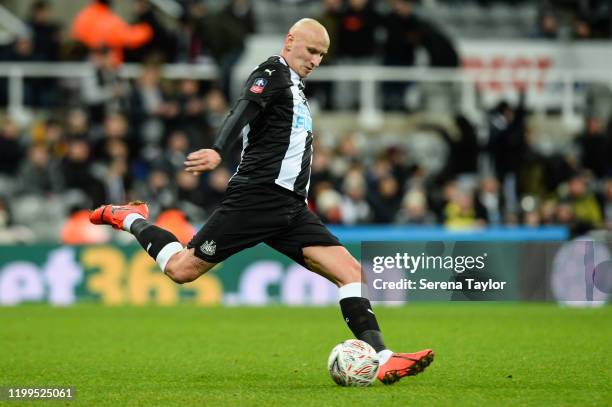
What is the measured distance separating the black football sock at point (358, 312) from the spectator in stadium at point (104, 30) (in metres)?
10.9

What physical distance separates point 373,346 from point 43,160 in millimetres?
10672

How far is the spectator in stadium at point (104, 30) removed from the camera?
18469 mm

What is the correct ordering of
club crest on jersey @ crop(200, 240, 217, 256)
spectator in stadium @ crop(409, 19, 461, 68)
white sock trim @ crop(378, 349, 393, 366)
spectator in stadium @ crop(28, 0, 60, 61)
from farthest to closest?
spectator in stadium @ crop(409, 19, 461, 68), spectator in stadium @ crop(28, 0, 60, 61), club crest on jersey @ crop(200, 240, 217, 256), white sock trim @ crop(378, 349, 393, 366)

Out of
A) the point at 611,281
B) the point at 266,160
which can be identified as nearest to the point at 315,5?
the point at 611,281

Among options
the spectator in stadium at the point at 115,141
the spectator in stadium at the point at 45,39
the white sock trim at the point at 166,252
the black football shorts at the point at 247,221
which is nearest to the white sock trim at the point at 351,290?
the black football shorts at the point at 247,221

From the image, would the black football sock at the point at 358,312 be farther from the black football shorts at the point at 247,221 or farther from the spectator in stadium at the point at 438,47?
the spectator in stadium at the point at 438,47

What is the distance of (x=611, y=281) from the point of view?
1468 cm

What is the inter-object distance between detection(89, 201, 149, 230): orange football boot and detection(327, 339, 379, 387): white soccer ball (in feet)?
5.95

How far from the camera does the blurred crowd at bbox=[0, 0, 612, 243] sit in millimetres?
17875

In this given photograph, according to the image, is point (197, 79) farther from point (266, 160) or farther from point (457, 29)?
point (266, 160)

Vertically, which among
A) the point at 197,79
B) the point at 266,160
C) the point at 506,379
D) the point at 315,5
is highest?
the point at 315,5

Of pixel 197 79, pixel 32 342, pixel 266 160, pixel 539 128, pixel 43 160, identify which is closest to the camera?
pixel 266 160

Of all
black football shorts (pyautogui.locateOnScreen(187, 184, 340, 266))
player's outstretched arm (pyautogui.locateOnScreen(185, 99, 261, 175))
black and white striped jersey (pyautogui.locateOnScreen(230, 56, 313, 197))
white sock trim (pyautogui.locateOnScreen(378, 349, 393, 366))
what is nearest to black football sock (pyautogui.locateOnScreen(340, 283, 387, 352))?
white sock trim (pyautogui.locateOnScreen(378, 349, 393, 366))

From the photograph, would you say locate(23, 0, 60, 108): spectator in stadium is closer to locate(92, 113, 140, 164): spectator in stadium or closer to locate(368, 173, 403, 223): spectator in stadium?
locate(92, 113, 140, 164): spectator in stadium
